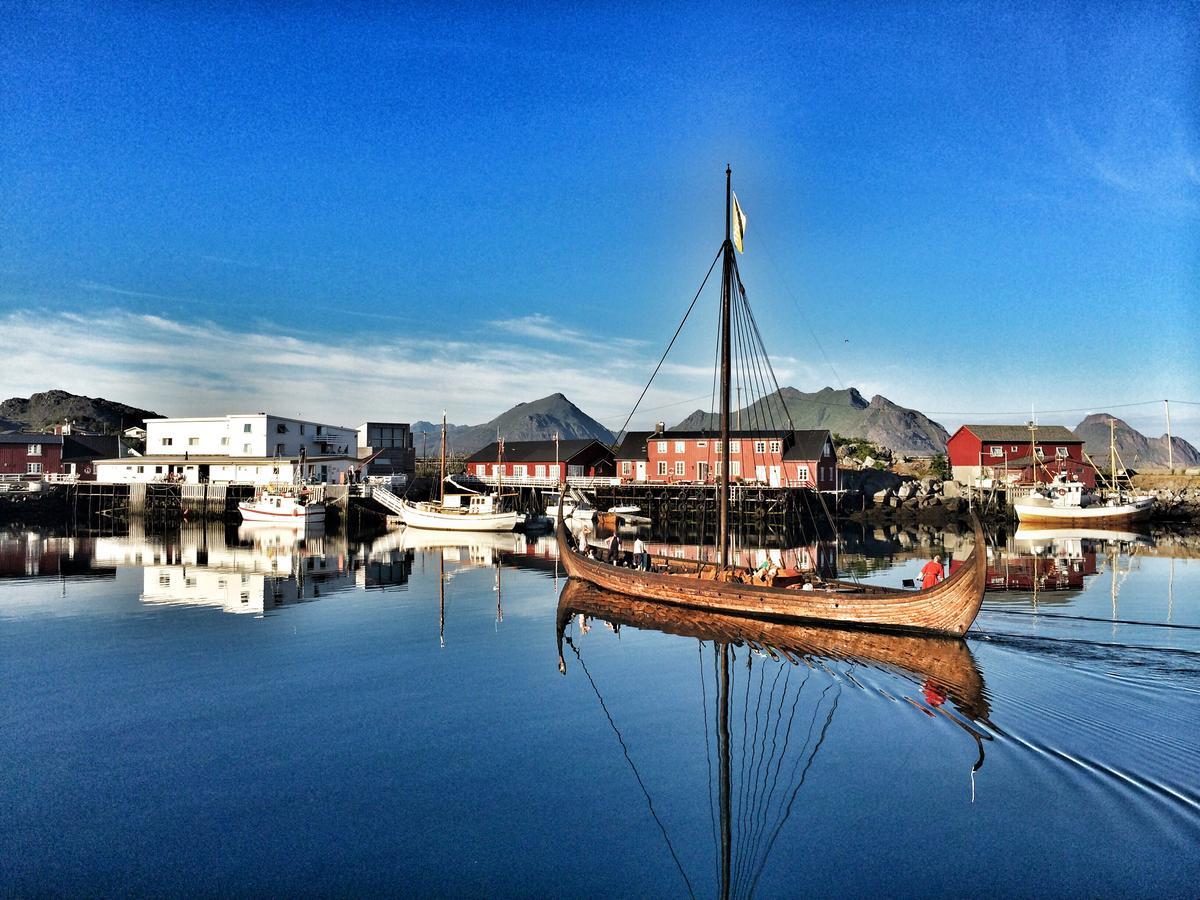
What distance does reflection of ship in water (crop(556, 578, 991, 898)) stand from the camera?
11.1 meters

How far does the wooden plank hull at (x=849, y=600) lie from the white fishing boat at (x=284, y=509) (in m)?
46.7

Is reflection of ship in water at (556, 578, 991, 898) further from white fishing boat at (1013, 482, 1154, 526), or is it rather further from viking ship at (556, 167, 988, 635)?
white fishing boat at (1013, 482, 1154, 526)

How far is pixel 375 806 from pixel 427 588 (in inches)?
872

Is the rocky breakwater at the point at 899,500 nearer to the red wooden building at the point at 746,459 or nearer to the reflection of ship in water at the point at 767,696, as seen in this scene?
the red wooden building at the point at 746,459

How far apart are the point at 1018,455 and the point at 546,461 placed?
53631mm

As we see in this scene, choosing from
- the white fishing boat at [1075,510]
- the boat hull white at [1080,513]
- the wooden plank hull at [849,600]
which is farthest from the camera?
the white fishing boat at [1075,510]

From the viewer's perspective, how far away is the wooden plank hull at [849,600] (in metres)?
20.9

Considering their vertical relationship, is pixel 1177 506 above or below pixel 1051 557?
above

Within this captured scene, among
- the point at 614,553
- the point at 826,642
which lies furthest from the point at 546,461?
the point at 826,642

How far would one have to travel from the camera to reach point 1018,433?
287 feet

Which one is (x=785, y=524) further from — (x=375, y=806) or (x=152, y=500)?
(x=152, y=500)

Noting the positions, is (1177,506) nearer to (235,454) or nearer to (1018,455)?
(1018,455)

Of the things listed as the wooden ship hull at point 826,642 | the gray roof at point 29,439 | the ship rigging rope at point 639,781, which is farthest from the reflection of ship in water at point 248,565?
the gray roof at point 29,439

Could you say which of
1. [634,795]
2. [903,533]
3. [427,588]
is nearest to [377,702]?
[634,795]
